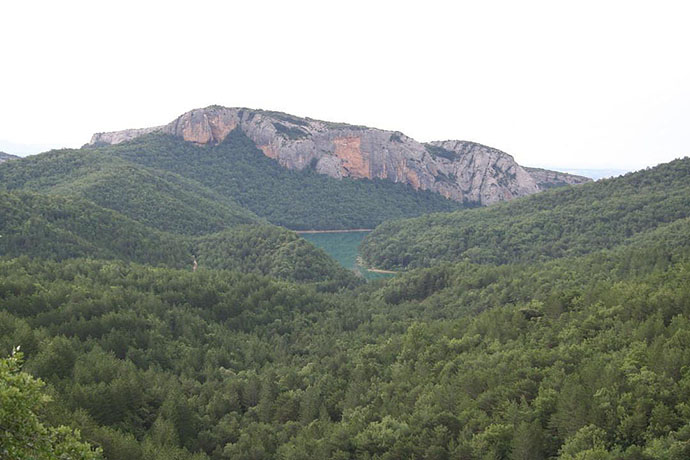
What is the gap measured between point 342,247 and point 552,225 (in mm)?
74429

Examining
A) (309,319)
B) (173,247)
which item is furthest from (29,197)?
(309,319)

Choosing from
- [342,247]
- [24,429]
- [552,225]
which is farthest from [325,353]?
[342,247]

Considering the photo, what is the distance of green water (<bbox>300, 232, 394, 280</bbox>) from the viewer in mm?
136625

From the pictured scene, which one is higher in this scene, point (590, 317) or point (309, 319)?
point (590, 317)

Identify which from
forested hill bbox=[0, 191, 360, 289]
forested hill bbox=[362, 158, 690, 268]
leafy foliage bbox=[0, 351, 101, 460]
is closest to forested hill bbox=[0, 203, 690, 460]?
leafy foliage bbox=[0, 351, 101, 460]

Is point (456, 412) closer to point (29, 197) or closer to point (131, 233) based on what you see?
point (131, 233)

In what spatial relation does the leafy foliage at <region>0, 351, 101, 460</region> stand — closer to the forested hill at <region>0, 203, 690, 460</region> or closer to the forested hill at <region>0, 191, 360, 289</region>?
the forested hill at <region>0, 203, 690, 460</region>

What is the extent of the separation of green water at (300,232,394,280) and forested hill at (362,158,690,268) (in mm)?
5965

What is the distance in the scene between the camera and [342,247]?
17100 cm

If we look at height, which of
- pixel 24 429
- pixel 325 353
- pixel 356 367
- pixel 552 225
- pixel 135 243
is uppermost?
pixel 552 225

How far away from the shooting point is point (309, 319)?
68.5m

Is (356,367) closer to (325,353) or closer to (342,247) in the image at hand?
(325,353)

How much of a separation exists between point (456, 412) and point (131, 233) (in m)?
80.3

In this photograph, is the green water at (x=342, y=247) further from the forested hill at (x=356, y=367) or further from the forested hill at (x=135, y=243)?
the forested hill at (x=356, y=367)
